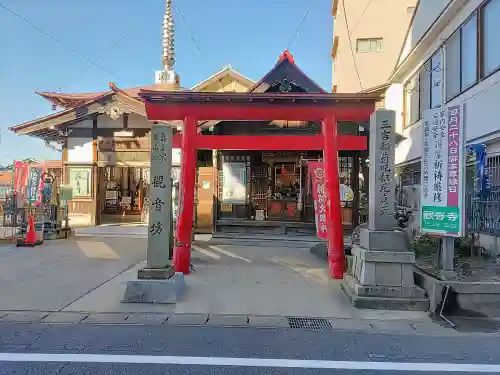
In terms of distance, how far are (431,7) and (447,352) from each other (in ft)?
38.8

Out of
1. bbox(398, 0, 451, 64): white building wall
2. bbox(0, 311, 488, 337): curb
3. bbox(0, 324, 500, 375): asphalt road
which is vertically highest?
bbox(398, 0, 451, 64): white building wall

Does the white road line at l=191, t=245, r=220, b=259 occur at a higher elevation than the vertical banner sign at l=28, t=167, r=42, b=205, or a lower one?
lower

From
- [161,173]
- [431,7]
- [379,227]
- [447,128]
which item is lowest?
[379,227]

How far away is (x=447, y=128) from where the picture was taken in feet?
21.7

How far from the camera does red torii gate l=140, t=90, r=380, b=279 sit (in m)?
8.89

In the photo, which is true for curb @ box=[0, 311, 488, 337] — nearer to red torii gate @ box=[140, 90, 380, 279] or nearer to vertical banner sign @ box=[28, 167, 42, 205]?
red torii gate @ box=[140, 90, 380, 279]

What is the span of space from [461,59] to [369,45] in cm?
1956

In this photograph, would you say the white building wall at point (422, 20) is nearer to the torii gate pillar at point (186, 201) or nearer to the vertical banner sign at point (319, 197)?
the vertical banner sign at point (319, 197)

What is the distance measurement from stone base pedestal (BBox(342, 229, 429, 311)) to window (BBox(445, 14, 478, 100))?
5.71m

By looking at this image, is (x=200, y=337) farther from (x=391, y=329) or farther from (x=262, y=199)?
(x=262, y=199)

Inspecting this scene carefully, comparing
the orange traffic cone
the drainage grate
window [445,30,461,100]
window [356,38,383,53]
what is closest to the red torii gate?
the drainage grate

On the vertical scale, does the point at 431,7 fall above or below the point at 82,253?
above

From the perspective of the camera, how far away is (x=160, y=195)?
726 cm

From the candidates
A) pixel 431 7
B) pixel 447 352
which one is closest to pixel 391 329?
pixel 447 352
